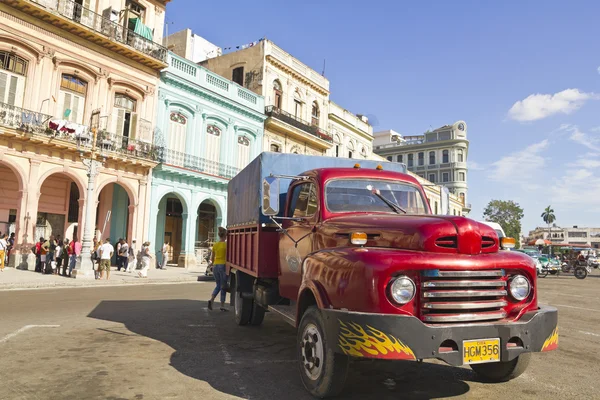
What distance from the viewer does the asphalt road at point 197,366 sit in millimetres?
4195

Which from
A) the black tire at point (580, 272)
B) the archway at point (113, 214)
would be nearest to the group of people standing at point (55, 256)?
the archway at point (113, 214)

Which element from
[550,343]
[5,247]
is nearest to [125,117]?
[5,247]

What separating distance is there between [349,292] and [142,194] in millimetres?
20662

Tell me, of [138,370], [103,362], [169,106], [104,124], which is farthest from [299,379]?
[169,106]

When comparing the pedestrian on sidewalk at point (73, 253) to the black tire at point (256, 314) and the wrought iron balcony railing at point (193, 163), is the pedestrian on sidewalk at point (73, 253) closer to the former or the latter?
the wrought iron balcony railing at point (193, 163)

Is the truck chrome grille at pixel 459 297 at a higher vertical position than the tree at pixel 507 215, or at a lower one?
lower

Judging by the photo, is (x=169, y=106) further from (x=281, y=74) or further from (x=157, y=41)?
(x=281, y=74)

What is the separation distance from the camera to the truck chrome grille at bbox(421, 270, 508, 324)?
3500 millimetres

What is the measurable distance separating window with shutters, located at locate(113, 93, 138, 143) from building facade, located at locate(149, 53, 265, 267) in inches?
55.2

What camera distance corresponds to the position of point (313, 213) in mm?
5070

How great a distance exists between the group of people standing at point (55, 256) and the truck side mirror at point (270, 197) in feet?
48.4

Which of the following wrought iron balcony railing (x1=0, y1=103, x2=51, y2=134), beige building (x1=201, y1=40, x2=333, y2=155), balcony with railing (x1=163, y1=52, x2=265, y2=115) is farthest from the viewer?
beige building (x1=201, y1=40, x2=333, y2=155)

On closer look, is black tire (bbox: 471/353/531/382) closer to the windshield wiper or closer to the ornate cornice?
the windshield wiper

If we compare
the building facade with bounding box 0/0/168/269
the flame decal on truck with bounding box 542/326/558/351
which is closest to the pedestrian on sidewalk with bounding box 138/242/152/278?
the building facade with bounding box 0/0/168/269
